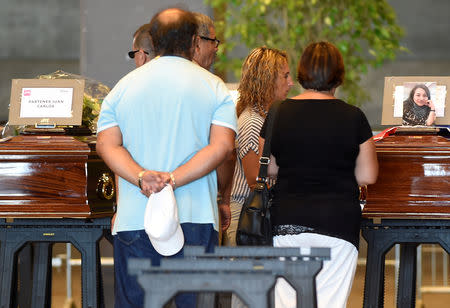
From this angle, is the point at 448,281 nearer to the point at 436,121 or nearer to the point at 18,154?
→ the point at 436,121

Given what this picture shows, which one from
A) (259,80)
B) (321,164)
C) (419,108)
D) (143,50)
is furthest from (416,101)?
(143,50)

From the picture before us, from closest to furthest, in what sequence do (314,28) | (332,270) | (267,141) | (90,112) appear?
(332,270) < (267,141) < (90,112) < (314,28)

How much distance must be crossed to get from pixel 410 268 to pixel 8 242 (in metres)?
1.72

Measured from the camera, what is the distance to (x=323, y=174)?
8.98 feet

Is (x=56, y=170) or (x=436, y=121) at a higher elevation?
(x=436, y=121)

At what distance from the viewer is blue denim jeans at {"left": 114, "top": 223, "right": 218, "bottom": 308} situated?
2604 millimetres

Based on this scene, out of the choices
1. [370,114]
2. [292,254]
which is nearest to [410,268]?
[292,254]

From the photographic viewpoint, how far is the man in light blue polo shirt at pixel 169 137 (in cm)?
258

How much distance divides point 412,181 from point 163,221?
1.17m

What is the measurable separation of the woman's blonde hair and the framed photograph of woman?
0.47 m

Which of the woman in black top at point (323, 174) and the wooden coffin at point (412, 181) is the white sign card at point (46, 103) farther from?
the wooden coffin at point (412, 181)

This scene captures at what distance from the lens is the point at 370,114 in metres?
8.58

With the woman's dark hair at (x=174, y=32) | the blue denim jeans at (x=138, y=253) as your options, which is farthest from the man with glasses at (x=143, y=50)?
the blue denim jeans at (x=138, y=253)

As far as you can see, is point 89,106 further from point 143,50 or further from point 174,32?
point 174,32
